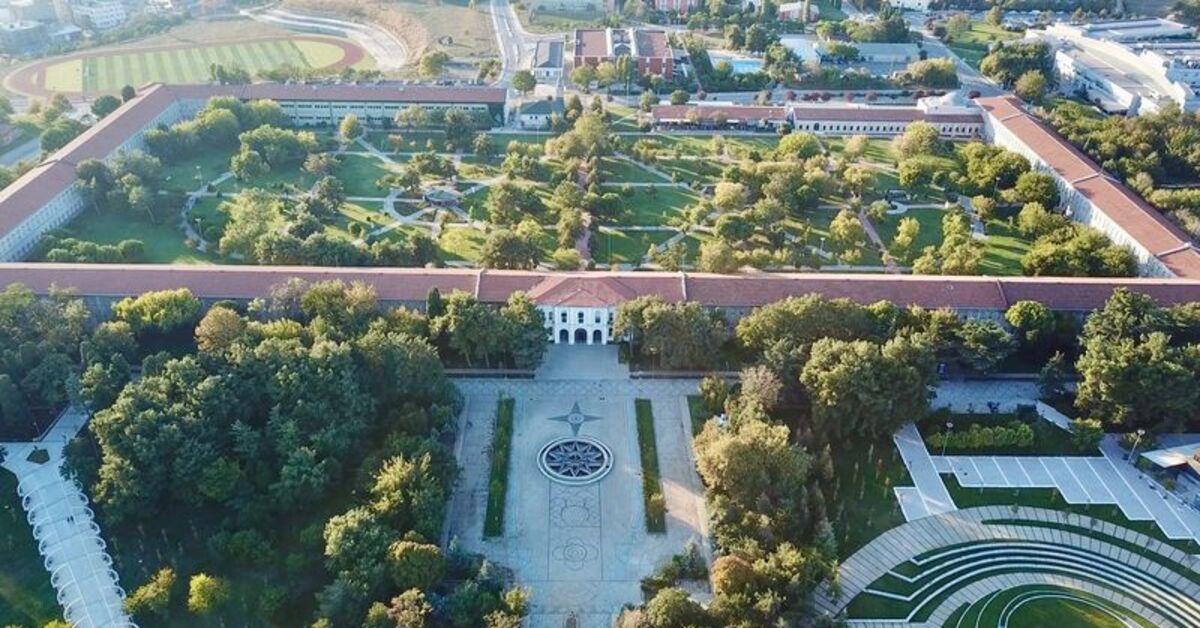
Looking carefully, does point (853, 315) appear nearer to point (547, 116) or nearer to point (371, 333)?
point (371, 333)

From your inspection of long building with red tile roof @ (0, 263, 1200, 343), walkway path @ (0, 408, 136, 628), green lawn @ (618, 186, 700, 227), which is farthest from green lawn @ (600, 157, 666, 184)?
walkway path @ (0, 408, 136, 628)

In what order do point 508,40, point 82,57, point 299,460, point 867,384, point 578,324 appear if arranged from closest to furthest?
point 299,460 → point 867,384 → point 578,324 → point 82,57 → point 508,40

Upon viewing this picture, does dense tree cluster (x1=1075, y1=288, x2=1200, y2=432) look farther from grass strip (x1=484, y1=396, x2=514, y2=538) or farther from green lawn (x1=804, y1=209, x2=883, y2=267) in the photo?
grass strip (x1=484, y1=396, x2=514, y2=538)

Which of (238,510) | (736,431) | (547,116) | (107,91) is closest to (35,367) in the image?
(238,510)

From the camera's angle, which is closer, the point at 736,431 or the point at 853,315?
the point at 736,431

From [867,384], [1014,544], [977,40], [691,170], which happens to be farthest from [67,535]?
[977,40]

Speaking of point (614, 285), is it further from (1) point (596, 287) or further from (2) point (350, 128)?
(2) point (350, 128)

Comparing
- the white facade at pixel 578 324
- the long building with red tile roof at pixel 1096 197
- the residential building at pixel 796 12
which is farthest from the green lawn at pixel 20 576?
the residential building at pixel 796 12
